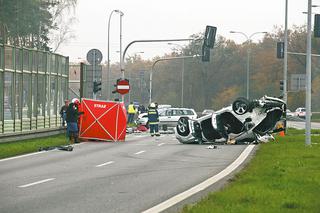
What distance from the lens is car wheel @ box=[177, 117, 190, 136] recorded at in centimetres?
3247

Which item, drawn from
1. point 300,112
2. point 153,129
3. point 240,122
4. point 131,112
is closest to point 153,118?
point 153,129

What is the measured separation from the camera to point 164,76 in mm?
118000

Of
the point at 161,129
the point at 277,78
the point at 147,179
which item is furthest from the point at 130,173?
the point at 277,78

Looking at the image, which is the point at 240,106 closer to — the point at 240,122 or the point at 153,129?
the point at 240,122

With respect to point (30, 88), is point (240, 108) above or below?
below

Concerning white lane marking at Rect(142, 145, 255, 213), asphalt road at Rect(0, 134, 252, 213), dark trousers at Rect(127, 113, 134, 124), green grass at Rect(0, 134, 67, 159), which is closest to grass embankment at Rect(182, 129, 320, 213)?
white lane marking at Rect(142, 145, 255, 213)

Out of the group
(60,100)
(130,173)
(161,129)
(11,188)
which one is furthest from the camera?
(161,129)

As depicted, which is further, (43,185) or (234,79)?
(234,79)

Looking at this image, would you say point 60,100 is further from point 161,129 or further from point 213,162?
point 213,162

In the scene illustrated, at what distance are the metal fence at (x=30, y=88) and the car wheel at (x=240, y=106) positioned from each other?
805 cm

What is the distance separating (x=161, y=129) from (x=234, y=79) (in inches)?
2373

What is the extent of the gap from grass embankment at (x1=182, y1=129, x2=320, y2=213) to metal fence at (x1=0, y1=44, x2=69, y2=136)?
42.9 feet

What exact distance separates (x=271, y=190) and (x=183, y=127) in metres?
19.3

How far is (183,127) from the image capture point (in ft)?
107
